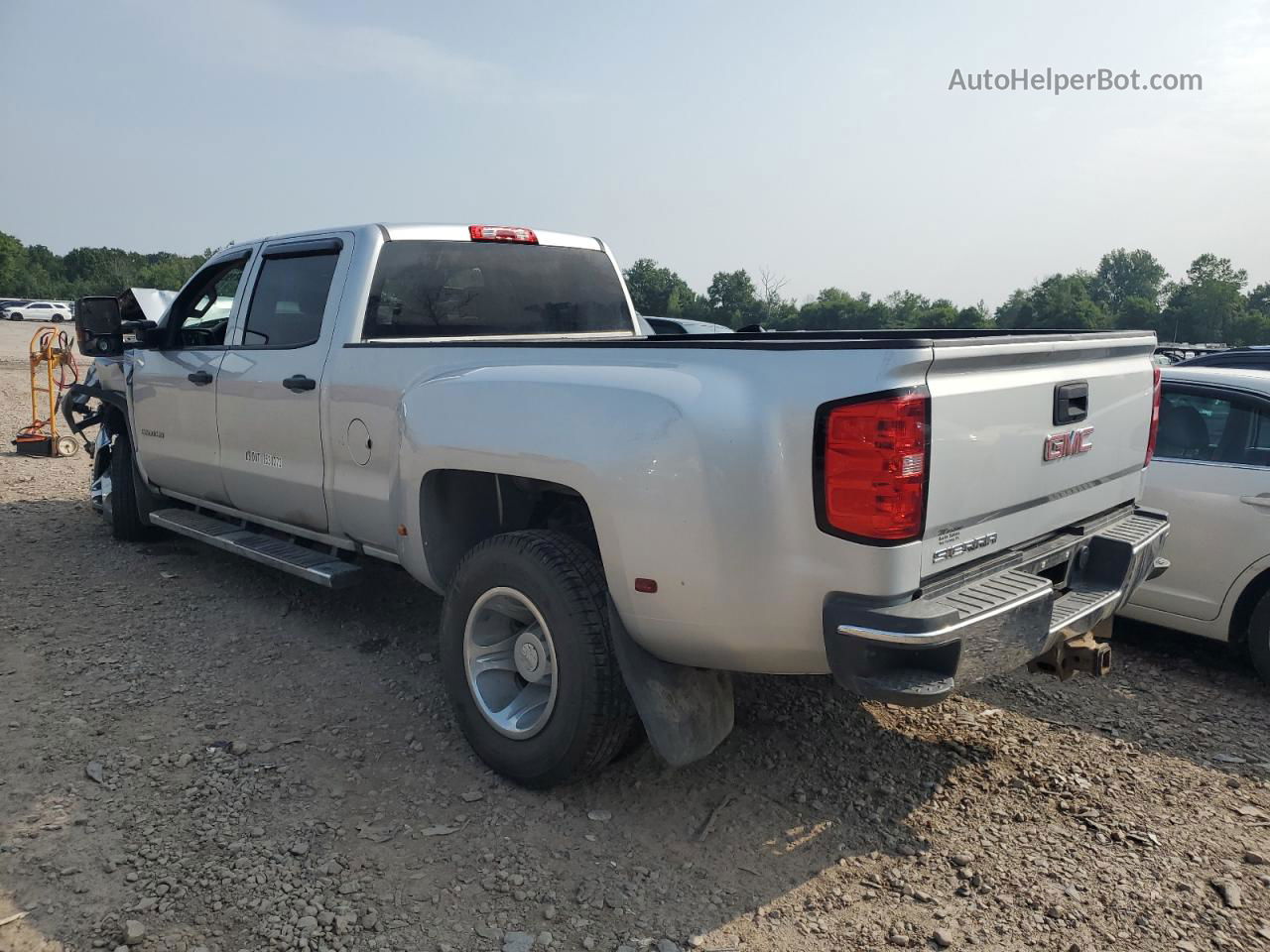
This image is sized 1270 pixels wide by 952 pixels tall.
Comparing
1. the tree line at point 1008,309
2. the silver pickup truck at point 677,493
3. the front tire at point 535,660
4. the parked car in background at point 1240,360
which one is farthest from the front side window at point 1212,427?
the tree line at point 1008,309

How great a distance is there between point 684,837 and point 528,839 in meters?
0.51

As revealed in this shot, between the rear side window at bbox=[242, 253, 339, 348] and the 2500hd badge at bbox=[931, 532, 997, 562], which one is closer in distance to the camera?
the 2500hd badge at bbox=[931, 532, 997, 562]

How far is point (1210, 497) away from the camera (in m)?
4.46

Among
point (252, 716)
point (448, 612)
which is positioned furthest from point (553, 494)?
point (252, 716)

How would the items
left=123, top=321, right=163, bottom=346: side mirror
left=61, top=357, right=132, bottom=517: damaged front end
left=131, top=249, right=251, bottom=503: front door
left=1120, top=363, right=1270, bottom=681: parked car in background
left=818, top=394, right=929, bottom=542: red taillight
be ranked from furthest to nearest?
left=61, top=357, right=132, bottom=517: damaged front end, left=123, top=321, right=163, bottom=346: side mirror, left=131, top=249, right=251, bottom=503: front door, left=1120, top=363, right=1270, bottom=681: parked car in background, left=818, top=394, right=929, bottom=542: red taillight

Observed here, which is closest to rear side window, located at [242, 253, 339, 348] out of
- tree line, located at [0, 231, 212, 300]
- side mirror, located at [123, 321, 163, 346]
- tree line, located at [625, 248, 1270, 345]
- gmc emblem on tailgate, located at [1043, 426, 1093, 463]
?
side mirror, located at [123, 321, 163, 346]

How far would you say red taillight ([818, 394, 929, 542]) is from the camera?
2379 mm

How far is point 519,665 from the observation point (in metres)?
3.28

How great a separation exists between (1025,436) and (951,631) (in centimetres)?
74

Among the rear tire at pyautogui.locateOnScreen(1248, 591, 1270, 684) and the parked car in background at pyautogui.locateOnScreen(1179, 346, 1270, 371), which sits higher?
the parked car in background at pyautogui.locateOnScreen(1179, 346, 1270, 371)

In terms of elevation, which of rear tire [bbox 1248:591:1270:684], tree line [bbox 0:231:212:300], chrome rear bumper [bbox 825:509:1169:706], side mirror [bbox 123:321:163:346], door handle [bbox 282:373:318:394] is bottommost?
rear tire [bbox 1248:591:1270:684]

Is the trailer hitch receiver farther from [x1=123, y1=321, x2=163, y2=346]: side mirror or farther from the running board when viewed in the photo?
[x1=123, y1=321, x2=163, y2=346]: side mirror

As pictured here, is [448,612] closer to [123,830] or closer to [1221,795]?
[123,830]

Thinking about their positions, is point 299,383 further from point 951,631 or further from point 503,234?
point 951,631
